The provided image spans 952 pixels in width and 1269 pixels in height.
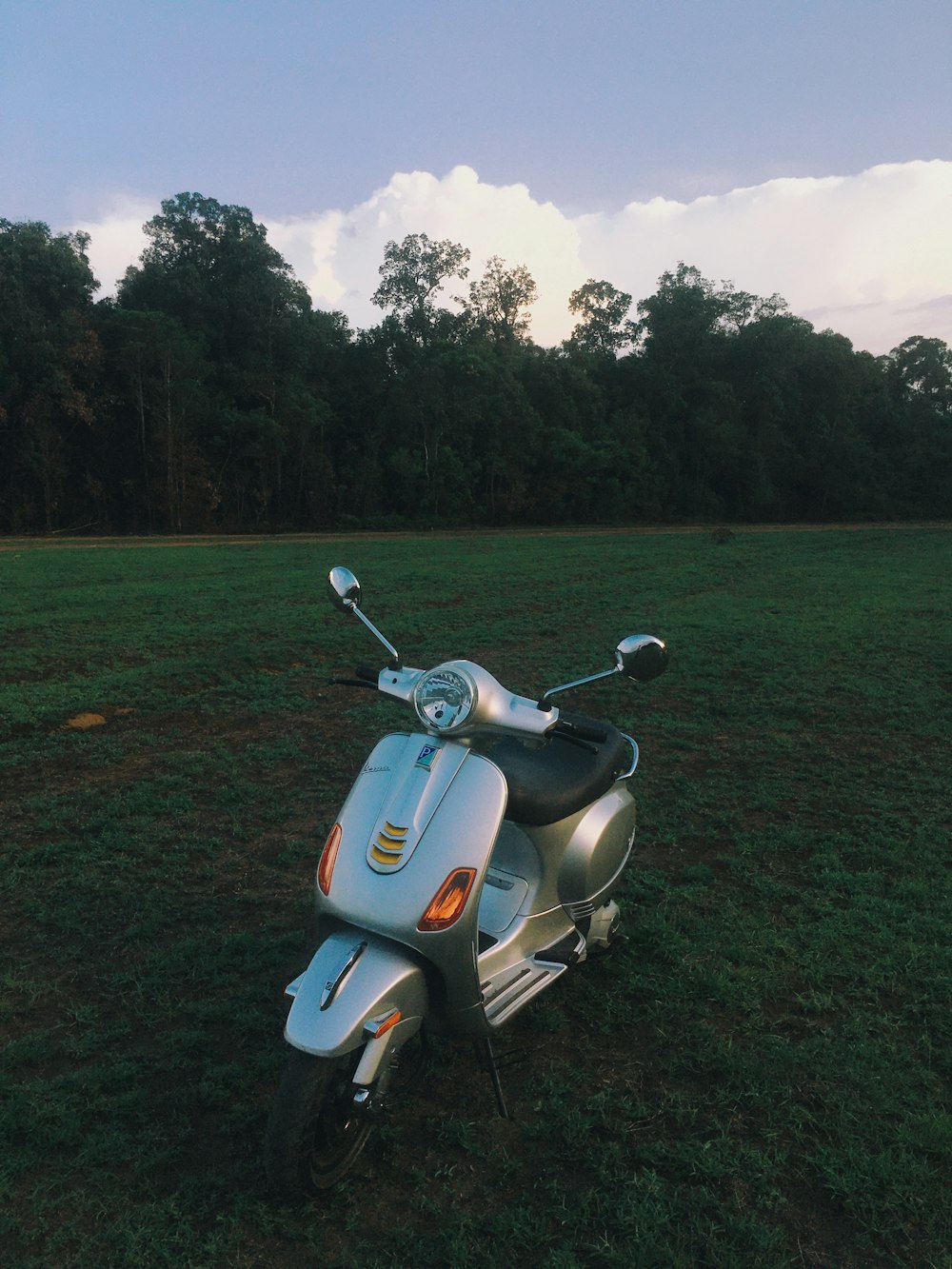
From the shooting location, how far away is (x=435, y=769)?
240 centimetres

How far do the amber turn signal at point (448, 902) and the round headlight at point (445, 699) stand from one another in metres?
0.38

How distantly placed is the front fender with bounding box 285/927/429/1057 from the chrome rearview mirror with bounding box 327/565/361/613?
3.90ft

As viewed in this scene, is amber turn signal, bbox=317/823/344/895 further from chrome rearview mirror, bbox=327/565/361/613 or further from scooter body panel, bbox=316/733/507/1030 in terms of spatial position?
chrome rearview mirror, bbox=327/565/361/613

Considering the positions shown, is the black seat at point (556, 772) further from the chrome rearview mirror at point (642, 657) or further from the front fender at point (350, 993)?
the front fender at point (350, 993)

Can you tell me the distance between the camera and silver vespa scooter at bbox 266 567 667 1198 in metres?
2.09

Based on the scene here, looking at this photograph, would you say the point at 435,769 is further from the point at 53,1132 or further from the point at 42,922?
the point at 42,922

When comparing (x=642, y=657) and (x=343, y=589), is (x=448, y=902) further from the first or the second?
(x=343, y=589)

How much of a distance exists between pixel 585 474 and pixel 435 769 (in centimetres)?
3535

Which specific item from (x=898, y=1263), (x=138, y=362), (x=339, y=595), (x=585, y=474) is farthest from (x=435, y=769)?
(x=585, y=474)

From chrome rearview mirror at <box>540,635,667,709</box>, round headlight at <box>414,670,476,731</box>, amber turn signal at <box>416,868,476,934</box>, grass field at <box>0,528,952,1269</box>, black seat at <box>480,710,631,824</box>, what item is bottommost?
grass field at <box>0,528,952,1269</box>

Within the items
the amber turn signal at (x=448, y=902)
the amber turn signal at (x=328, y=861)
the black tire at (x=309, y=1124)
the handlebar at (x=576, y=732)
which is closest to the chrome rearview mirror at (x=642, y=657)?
the handlebar at (x=576, y=732)

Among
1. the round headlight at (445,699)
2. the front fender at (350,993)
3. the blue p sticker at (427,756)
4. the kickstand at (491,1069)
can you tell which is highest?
the round headlight at (445,699)

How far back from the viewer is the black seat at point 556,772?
8.84 ft

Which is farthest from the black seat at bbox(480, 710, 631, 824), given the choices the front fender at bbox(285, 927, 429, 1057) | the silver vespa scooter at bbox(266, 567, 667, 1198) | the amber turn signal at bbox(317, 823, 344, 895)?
the front fender at bbox(285, 927, 429, 1057)
